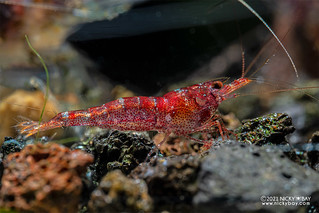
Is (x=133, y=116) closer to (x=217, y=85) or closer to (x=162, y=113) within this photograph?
(x=162, y=113)

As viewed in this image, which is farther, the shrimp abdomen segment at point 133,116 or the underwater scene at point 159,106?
the shrimp abdomen segment at point 133,116

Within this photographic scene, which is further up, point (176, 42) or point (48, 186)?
point (176, 42)

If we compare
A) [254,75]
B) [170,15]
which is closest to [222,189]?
[254,75]

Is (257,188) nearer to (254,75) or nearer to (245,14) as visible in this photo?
(254,75)

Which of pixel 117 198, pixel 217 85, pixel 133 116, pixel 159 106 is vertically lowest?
pixel 117 198

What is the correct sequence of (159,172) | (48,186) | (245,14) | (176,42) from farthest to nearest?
(176,42) → (245,14) → (159,172) → (48,186)

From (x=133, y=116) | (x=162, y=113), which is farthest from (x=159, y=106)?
(x=133, y=116)

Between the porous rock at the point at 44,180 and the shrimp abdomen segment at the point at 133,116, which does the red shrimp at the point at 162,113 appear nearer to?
the shrimp abdomen segment at the point at 133,116

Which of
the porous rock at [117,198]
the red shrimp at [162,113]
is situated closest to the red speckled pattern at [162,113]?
the red shrimp at [162,113]

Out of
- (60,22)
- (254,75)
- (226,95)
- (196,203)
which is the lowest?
(196,203)
